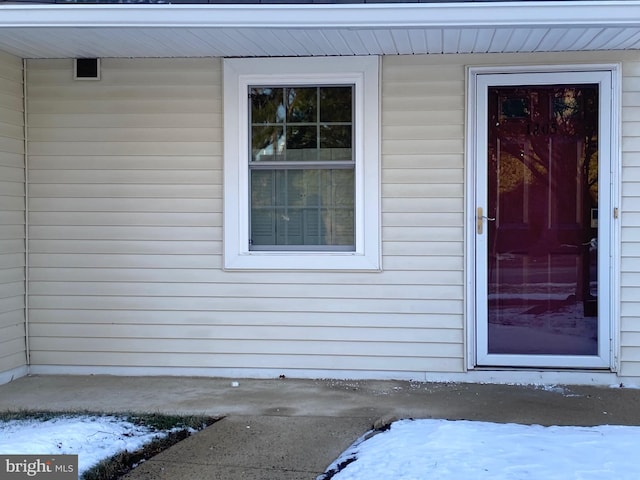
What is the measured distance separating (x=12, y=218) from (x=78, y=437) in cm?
240

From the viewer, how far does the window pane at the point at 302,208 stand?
5664 mm

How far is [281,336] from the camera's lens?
18.6 ft

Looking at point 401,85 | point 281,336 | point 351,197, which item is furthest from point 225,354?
point 401,85

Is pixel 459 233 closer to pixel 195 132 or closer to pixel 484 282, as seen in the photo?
pixel 484 282

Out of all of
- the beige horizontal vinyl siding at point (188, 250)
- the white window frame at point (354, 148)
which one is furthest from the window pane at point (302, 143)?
the beige horizontal vinyl siding at point (188, 250)

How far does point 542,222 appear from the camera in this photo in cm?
546

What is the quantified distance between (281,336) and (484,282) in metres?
1.74

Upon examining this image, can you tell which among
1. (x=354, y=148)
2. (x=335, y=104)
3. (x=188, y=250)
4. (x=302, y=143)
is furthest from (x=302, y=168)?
(x=188, y=250)

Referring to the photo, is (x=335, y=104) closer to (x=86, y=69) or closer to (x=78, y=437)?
(x=86, y=69)

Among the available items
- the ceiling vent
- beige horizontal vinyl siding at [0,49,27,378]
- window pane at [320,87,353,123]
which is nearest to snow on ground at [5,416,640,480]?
beige horizontal vinyl siding at [0,49,27,378]

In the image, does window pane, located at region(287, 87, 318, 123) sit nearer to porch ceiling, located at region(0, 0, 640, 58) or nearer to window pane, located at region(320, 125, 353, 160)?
window pane, located at region(320, 125, 353, 160)

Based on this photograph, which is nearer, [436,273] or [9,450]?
[9,450]

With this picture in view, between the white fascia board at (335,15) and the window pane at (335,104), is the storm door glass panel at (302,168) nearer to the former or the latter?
the window pane at (335,104)

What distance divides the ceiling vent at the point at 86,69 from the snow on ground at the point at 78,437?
288 centimetres
